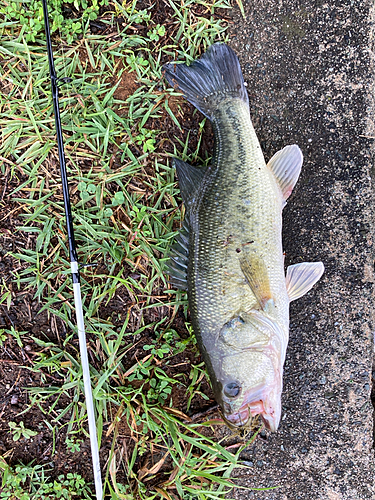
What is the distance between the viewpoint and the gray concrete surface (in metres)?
2.57

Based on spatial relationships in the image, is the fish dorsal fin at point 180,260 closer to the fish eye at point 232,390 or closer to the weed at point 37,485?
the fish eye at point 232,390

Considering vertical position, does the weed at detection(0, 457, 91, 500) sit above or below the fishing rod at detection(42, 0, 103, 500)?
below

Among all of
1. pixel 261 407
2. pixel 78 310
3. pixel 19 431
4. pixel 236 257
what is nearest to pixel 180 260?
pixel 236 257

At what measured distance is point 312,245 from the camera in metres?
2.59

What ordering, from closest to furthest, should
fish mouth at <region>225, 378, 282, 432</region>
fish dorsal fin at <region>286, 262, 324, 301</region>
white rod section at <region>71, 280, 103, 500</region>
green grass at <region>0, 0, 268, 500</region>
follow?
fish mouth at <region>225, 378, 282, 432</region>
white rod section at <region>71, 280, 103, 500</region>
fish dorsal fin at <region>286, 262, 324, 301</region>
green grass at <region>0, 0, 268, 500</region>

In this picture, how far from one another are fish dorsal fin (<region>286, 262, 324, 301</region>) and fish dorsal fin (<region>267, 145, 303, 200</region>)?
18.1 inches

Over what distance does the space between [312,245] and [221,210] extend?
0.81 m

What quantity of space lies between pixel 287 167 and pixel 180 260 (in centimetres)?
91

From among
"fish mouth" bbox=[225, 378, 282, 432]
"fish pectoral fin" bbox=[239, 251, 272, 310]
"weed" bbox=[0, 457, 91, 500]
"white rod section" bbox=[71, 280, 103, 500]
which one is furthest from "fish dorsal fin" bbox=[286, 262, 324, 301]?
"weed" bbox=[0, 457, 91, 500]

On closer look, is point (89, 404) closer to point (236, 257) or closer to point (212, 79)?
point (236, 257)

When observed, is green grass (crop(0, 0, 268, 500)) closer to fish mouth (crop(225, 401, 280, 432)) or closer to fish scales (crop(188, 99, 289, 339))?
fish scales (crop(188, 99, 289, 339))

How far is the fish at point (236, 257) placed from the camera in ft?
6.86

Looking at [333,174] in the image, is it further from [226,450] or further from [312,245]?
[226,450]

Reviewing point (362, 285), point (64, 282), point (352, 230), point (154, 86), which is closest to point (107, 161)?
point (154, 86)
